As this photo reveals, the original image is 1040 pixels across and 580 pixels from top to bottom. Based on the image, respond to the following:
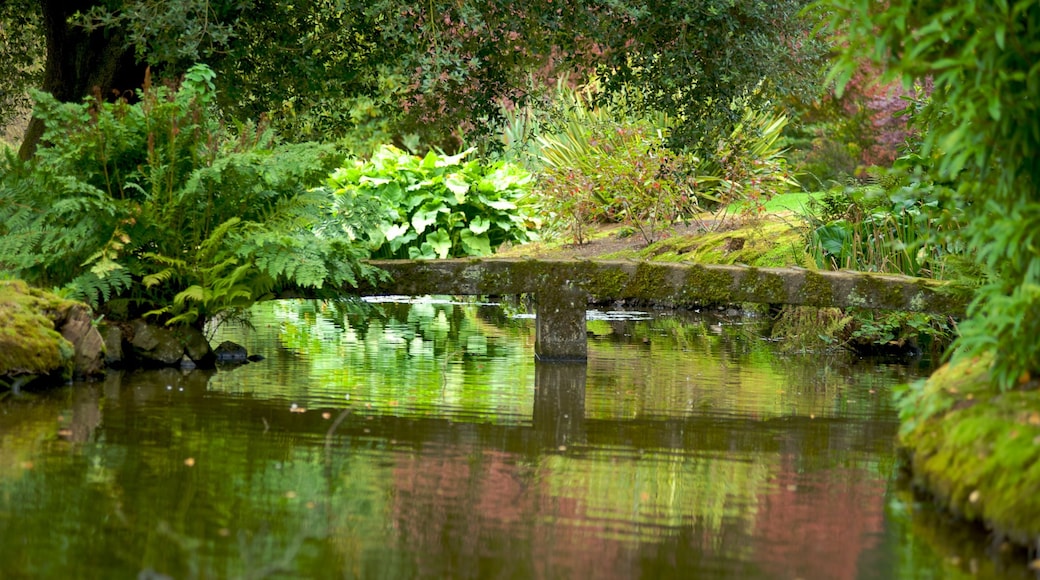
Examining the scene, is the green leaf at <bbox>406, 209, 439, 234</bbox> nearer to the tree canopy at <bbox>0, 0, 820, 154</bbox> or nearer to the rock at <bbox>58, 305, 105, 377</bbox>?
the tree canopy at <bbox>0, 0, 820, 154</bbox>

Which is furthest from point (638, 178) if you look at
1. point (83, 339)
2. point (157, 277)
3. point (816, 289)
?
point (83, 339)

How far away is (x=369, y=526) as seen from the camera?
470 centimetres

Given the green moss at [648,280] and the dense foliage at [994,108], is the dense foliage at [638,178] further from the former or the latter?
the dense foliage at [994,108]

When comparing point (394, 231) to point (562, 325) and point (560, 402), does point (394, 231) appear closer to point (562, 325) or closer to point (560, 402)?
point (562, 325)

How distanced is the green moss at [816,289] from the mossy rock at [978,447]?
3907 millimetres

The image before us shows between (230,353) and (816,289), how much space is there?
14.4 ft

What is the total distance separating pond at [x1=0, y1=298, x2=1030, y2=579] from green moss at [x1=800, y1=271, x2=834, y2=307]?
597 millimetres

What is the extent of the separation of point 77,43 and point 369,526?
8.80 meters

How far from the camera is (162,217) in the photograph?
900 cm

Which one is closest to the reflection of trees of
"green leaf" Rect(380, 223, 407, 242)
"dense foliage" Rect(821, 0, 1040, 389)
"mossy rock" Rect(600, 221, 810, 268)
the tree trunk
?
"dense foliage" Rect(821, 0, 1040, 389)

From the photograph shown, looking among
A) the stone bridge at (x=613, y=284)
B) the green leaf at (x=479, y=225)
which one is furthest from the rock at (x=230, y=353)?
the green leaf at (x=479, y=225)

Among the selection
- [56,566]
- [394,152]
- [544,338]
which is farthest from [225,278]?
[394,152]

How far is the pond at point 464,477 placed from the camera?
4316mm

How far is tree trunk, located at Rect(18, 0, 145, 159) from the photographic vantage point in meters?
12.0
